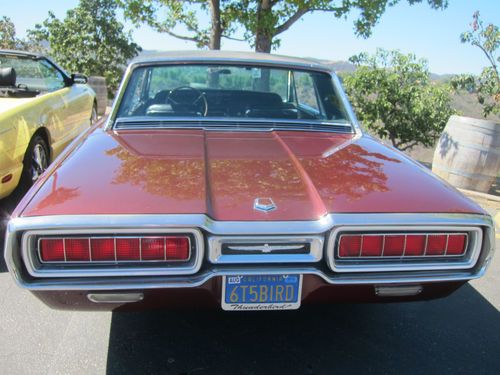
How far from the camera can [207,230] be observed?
184cm

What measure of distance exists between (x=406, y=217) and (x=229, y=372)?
115 cm

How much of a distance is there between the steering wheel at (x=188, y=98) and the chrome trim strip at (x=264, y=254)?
5.05ft

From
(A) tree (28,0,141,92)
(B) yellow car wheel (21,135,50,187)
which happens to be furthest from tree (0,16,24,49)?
(B) yellow car wheel (21,135,50,187)

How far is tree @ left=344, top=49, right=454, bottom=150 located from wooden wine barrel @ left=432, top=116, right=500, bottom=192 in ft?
4.22

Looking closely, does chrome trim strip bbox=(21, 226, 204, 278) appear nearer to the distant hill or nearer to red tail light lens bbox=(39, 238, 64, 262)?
red tail light lens bbox=(39, 238, 64, 262)

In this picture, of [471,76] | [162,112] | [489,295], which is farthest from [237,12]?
[489,295]

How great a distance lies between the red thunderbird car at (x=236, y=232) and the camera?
1.85 metres

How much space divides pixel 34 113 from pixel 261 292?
131 inches

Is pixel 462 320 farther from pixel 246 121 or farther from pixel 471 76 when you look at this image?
pixel 471 76

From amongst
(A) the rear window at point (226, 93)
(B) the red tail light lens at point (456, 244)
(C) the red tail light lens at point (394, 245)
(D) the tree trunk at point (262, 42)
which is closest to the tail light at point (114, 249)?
(C) the red tail light lens at point (394, 245)

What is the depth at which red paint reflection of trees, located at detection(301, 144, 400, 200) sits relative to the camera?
212cm

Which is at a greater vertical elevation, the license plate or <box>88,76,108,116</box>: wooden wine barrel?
the license plate

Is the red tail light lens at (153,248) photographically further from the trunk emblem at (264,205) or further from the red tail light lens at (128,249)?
the trunk emblem at (264,205)

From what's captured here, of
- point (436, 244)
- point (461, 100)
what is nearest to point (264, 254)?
point (436, 244)
